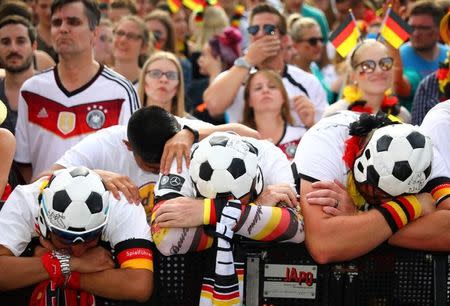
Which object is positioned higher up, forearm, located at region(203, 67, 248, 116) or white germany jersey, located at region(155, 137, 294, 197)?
forearm, located at region(203, 67, 248, 116)

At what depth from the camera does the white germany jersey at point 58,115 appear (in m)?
6.06

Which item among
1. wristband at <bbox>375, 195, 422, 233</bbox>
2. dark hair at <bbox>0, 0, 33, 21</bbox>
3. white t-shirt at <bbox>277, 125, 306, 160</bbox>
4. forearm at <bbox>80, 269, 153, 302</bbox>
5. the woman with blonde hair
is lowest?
forearm at <bbox>80, 269, 153, 302</bbox>

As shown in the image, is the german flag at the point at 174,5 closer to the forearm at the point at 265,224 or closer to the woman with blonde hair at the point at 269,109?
the woman with blonde hair at the point at 269,109

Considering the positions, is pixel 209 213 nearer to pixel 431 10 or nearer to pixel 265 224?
pixel 265 224

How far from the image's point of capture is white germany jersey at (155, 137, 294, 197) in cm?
437

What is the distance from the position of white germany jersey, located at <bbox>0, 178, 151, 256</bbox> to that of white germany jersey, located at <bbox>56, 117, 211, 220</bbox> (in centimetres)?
64

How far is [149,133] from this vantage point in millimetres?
4770

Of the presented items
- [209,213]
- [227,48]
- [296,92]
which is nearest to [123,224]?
[209,213]

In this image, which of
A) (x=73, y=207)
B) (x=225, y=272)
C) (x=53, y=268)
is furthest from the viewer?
(x=53, y=268)

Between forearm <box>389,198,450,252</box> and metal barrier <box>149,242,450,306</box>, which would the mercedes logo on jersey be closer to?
metal barrier <box>149,242,450,306</box>

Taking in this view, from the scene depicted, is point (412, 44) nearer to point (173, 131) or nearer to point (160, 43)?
point (160, 43)

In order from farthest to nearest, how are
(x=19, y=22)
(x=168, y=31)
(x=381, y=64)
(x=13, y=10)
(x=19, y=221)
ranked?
1. (x=168, y=31)
2. (x=13, y=10)
3. (x=19, y=22)
4. (x=381, y=64)
5. (x=19, y=221)

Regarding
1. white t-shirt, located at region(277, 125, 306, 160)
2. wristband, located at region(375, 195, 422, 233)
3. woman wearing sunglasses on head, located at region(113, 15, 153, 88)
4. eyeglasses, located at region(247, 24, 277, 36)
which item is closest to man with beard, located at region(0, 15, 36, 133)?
woman wearing sunglasses on head, located at region(113, 15, 153, 88)

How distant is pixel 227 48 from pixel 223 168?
4559mm
